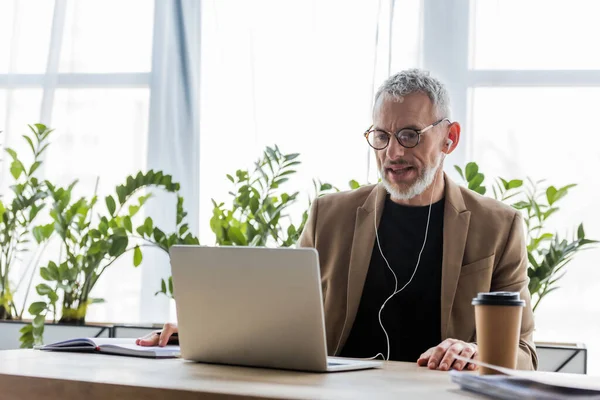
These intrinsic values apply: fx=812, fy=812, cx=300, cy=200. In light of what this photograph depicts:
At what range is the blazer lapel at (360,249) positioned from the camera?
228 cm

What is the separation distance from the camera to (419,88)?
7.75 feet

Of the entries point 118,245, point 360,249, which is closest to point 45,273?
point 118,245

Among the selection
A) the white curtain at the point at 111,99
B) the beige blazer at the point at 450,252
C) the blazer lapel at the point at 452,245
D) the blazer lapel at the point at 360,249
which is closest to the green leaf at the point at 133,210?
the white curtain at the point at 111,99

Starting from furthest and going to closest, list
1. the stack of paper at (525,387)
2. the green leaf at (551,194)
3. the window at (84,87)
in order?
the window at (84,87) → the green leaf at (551,194) → the stack of paper at (525,387)

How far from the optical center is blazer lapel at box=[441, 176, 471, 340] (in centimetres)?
220

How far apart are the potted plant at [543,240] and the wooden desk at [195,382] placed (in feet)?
4.11

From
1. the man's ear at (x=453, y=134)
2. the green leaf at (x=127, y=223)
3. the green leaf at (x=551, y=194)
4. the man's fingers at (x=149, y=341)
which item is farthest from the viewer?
the green leaf at (x=127, y=223)

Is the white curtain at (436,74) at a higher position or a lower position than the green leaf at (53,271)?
higher

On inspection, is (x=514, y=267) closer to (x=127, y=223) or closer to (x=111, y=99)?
(x=127, y=223)

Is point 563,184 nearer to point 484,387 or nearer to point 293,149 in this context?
point 293,149

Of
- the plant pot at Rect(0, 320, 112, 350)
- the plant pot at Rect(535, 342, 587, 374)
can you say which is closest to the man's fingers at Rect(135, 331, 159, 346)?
the plant pot at Rect(0, 320, 112, 350)

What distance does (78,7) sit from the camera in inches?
155

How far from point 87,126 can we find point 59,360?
243 cm

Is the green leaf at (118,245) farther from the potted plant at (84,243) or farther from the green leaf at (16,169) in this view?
the green leaf at (16,169)
